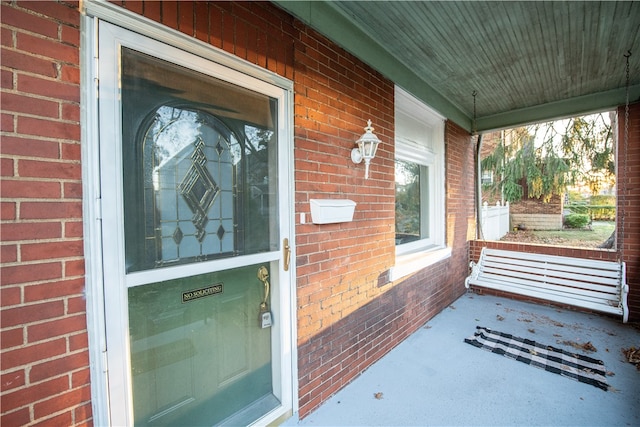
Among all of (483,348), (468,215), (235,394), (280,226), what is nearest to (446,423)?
(483,348)

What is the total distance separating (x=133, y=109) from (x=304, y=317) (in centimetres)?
159

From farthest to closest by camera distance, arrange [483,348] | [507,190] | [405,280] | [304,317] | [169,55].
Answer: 1. [507,190]
2. [405,280]
3. [483,348]
4. [304,317]
5. [169,55]

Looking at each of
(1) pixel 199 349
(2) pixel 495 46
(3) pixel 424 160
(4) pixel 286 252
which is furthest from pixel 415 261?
(1) pixel 199 349

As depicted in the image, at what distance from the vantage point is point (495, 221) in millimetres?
8609

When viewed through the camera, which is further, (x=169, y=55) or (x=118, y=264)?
(x=169, y=55)

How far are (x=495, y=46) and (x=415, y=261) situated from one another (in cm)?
227

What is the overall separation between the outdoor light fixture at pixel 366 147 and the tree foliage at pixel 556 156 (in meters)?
5.62

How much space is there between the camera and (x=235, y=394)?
1.68 m

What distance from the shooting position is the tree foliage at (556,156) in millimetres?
5425

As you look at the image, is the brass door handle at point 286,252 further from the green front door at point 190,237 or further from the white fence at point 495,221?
the white fence at point 495,221

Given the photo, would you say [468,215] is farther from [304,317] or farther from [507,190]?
[507,190]

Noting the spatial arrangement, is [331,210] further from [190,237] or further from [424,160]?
[424,160]

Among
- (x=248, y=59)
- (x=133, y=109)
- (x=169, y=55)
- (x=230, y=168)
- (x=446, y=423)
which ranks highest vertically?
(x=248, y=59)

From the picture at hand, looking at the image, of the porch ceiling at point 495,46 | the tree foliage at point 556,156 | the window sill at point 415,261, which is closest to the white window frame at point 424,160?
the window sill at point 415,261
